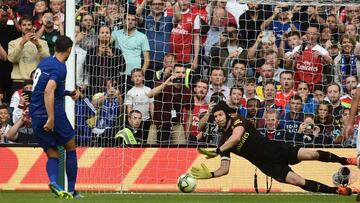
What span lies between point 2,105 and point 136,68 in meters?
2.64

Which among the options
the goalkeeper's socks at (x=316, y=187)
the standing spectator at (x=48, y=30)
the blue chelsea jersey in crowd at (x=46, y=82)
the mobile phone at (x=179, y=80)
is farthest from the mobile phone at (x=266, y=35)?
the blue chelsea jersey in crowd at (x=46, y=82)

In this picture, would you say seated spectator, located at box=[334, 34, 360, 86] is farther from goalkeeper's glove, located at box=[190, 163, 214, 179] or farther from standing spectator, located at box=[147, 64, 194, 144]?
goalkeeper's glove, located at box=[190, 163, 214, 179]

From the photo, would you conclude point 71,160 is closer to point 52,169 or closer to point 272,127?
point 52,169

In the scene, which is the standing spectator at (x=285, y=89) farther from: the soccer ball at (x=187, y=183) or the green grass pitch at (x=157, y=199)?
the soccer ball at (x=187, y=183)

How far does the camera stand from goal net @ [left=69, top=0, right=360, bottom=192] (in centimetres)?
1764

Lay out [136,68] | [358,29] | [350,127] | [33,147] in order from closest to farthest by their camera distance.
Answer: [350,127] < [33,147] < [136,68] < [358,29]

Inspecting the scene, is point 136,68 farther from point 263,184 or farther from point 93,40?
point 263,184

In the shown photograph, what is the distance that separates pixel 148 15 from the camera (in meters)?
19.2

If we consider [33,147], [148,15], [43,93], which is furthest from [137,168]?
[43,93]

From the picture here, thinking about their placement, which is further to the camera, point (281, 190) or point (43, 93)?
point (281, 190)

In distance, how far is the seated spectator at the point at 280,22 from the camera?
64.8 ft

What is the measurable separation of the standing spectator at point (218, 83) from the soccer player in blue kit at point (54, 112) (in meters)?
5.80

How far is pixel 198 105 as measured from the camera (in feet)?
61.9

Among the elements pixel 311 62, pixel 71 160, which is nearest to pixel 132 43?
pixel 311 62
